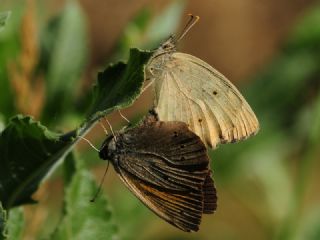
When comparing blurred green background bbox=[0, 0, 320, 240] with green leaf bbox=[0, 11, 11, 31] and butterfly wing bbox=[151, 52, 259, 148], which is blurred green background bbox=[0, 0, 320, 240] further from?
green leaf bbox=[0, 11, 11, 31]

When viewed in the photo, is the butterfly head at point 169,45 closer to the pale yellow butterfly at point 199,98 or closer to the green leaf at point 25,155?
the pale yellow butterfly at point 199,98

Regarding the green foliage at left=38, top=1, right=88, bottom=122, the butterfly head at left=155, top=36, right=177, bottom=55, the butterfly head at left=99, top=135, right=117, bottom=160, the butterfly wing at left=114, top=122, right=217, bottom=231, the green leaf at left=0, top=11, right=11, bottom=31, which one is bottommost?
the butterfly wing at left=114, top=122, right=217, bottom=231

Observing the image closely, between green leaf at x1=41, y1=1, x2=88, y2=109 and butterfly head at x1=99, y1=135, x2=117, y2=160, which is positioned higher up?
green leaf at x1=41, y1=1, x2=88, y2=109

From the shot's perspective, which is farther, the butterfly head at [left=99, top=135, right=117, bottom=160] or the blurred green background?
the blurred green background

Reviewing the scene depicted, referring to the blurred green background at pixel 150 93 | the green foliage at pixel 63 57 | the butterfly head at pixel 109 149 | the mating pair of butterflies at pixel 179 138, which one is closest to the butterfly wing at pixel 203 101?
the mating pair of butterflies at pixel 179 138

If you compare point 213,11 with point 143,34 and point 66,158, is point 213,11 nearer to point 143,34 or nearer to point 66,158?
point 143,34

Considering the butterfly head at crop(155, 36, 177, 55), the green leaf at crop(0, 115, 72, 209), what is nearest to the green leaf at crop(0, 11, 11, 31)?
the green leaf at crop(0, 115, 72, 209)

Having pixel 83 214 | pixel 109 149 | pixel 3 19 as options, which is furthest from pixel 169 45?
pixel 3 19
